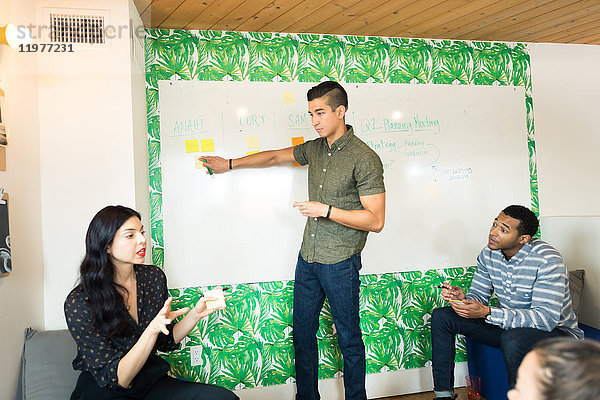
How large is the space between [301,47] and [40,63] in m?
1.46

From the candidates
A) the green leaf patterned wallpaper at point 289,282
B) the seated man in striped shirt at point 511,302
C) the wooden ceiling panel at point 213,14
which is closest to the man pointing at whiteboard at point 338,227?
the green leaf patterned wallpaper at point 289,282

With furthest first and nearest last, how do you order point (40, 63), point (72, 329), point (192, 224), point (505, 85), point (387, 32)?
point (505, 85) < point (387, 32) < point (192, 224) < point (40, 63) < point (72, 329)

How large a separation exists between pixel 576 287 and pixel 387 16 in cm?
192

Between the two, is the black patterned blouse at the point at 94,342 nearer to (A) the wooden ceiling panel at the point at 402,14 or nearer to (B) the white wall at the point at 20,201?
(B) the white wall at the point at 20,201

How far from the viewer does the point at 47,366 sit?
84.2 inches

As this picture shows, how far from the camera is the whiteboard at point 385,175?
304cm

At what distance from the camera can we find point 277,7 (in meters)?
2.82

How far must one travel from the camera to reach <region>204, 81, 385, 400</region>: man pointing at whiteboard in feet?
8.38

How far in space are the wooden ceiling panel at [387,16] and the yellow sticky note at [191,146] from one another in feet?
2.11

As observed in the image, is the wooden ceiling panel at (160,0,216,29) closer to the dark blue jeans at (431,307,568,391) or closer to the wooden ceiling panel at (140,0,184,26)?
the wooden ceiling panel at (140,0,184,26)

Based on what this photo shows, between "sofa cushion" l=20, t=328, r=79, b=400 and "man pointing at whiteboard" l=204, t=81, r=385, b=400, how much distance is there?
1.12 metres

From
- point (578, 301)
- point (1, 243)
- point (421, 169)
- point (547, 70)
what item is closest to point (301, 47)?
point (421, 169)

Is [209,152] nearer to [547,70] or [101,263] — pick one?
[101,263]

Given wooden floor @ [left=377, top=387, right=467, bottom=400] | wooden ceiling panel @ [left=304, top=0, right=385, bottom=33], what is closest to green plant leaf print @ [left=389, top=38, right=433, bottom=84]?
wooden ceiling panel @ [left=304, top=0, right=385, bottom=33]
